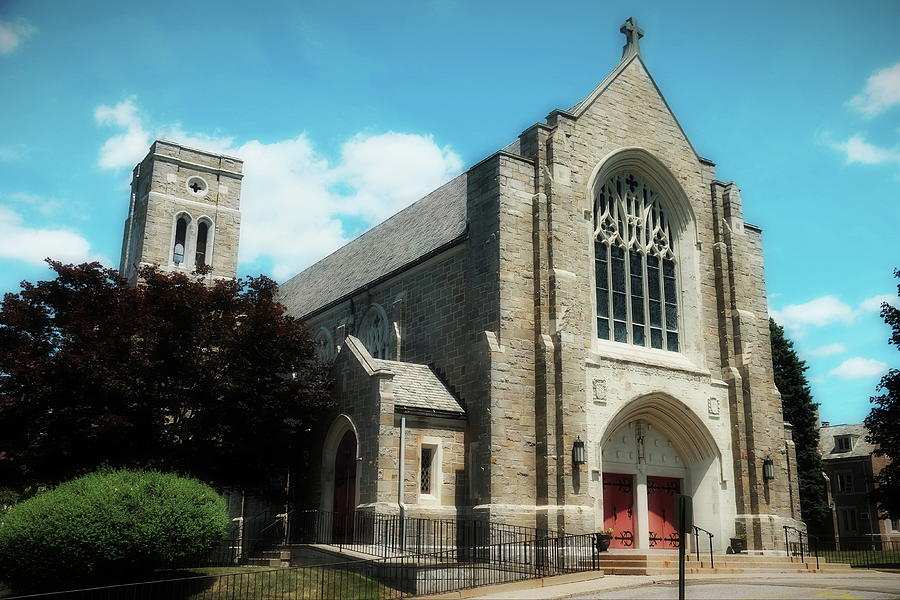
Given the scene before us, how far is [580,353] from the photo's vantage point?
22.2 metres

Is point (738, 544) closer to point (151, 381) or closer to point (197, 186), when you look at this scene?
point (151, 381)

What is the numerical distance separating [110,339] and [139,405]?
1.79m

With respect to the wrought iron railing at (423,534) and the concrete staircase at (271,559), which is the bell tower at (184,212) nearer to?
the concrete staircase at (271,559)

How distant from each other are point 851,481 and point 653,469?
3671 cm

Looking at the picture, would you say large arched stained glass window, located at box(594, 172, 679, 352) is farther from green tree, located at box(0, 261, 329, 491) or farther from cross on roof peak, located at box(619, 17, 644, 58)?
green tree, located at box(0, 261, 329, 491)

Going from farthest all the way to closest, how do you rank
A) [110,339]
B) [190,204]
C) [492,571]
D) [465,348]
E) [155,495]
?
1. [190,204]
2. [465,348]
3. [110,339]
4. [492,571]
5. [155,495]

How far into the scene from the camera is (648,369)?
23.8 meters

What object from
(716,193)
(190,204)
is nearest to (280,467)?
(716,193)

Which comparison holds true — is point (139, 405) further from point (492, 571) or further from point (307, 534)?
point (492, 571)

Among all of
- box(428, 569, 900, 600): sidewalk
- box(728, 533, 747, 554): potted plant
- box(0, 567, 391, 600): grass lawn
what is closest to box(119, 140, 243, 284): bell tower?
box(0, 567, 391, 600): grass lawn

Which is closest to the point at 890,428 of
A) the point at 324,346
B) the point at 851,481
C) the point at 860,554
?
the point at 860,554

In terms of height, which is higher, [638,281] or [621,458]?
[638,281]

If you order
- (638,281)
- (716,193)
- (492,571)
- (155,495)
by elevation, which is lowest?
(492,571)

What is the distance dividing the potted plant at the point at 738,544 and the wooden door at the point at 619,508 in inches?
121
